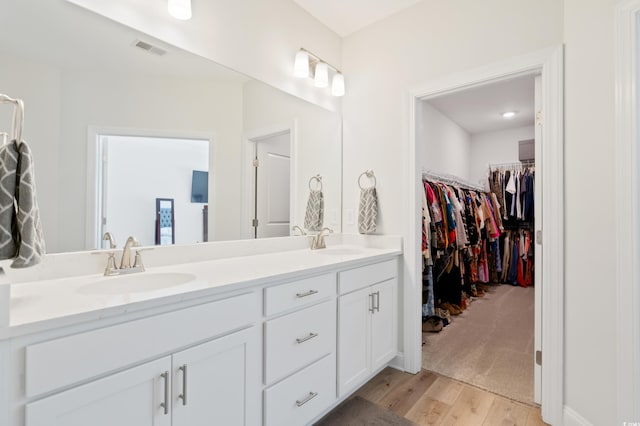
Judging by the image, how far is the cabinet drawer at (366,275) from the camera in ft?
5.62

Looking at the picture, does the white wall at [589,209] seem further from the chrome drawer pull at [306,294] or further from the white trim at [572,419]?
the chrome drawer pull at [306,294]

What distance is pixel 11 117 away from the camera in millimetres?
1138

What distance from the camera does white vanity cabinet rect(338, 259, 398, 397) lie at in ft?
5.60

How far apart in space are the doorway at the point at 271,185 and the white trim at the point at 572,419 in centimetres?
182

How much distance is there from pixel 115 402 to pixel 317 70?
2215 millimetres

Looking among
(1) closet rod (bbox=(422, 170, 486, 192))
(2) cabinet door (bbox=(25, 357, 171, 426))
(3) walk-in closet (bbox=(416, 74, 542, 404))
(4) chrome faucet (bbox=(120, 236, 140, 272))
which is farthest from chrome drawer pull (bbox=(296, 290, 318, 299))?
(1) closet rod (bbox=(422, 170, 486, 192))

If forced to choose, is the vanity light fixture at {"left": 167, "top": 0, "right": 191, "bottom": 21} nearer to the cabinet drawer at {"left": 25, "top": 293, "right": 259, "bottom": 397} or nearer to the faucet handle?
the faucet handle

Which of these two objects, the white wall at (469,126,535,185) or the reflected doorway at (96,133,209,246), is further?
the white wall at (469,126,535,185)

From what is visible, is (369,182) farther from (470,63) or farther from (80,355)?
(80,355)

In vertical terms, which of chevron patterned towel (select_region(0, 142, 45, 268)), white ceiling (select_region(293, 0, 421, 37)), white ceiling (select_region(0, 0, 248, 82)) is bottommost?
chevron patterned towel (select_region(0, 142, 45, 268))

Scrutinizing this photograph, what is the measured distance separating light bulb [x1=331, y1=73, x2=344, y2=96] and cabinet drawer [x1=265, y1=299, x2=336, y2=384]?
65.0 inches

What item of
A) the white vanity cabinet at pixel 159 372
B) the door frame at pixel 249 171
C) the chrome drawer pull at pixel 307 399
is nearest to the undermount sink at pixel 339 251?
the door frame at pixel 249 171

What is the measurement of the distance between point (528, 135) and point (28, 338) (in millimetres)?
5894

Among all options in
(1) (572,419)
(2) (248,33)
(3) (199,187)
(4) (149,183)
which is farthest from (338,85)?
(1) (572,419)
